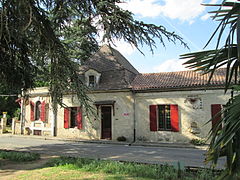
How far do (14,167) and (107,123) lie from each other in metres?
10.3

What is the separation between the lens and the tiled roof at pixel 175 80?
1435cm

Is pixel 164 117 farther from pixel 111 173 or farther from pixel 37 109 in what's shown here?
pixel 37 109

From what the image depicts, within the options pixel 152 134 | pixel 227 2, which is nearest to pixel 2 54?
pixel 227 2

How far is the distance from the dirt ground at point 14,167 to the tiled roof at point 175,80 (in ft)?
33.6

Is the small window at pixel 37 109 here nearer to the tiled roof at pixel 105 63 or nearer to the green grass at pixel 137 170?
the tiled roof at pixel 105 63

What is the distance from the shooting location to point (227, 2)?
1500mm

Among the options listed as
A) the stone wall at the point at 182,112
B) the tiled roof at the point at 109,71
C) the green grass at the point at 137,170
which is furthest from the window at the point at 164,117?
the green grass at the point at 137,170

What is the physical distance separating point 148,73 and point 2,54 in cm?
1367

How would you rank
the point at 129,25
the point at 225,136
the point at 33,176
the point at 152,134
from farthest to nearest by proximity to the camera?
the point at 152,134 → the point at 33,176 → the point at 129,25 → the point at 225,136

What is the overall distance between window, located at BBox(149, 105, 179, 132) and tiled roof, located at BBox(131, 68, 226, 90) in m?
1.58

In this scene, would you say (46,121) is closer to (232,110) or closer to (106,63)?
(106,63)

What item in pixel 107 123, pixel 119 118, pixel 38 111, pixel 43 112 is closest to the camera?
pixel 119 118

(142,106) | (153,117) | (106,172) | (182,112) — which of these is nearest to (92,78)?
(142,106)

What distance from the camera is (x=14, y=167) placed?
23.3ft
